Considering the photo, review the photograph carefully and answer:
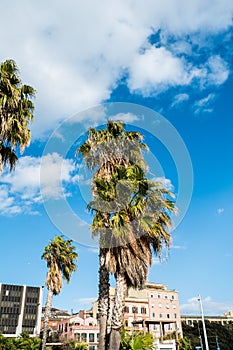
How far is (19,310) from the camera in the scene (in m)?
80.4

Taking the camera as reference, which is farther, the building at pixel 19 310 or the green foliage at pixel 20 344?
the building at pixel 19 310

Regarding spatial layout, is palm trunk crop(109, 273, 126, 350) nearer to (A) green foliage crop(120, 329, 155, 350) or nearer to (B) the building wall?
(A) green foliage crop(120, 329, 155, 350)

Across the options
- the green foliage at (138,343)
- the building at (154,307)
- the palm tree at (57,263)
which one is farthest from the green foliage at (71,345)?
the green foliage at (138,343)

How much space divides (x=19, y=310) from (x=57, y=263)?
55712mm

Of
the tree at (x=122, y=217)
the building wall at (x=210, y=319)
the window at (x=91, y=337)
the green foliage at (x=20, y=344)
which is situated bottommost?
the green foliage at (x=20, y=344)

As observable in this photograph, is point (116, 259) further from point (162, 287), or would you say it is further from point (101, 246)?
point (162, 287)

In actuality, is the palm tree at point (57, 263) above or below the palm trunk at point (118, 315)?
above

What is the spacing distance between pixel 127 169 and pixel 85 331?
157ft

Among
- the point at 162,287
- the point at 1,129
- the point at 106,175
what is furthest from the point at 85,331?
the point at 1,129

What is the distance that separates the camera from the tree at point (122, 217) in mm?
13594

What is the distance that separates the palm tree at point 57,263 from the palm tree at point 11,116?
2066 centimetres

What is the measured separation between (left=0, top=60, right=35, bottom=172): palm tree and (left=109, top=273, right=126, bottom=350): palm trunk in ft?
21.3

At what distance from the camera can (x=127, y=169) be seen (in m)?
15.3

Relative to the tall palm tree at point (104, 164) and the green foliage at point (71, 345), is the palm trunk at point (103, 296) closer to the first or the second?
the tall palm tree at point (104, 164)
